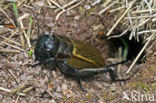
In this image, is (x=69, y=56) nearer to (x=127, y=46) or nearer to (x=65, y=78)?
(x=65, y=78)

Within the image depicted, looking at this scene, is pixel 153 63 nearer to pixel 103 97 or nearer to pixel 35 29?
pixel 103 97

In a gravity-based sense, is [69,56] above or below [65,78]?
above

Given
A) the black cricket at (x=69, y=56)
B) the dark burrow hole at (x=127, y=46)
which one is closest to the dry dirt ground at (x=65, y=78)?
the black cricket at (x=69, y=56)

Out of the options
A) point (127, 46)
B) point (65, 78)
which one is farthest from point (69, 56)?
point (127, 46)

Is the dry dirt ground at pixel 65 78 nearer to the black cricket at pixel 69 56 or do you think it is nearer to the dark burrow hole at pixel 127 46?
the black cricket at pixel 69 56

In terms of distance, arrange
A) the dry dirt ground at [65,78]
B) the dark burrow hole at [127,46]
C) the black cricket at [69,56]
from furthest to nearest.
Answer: the dark burrow hole at [127,46]
the black cricket at [69,56]
the dry dirt ground at [65,78]

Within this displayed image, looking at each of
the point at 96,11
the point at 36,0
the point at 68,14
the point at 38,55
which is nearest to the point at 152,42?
the point at 96,11
